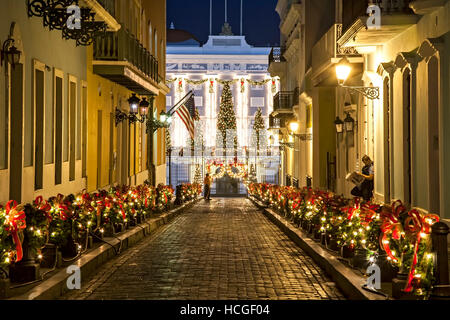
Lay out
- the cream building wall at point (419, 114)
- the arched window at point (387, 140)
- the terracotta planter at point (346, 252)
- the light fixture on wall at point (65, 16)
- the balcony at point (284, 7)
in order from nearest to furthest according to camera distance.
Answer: the terracotta planter at point (346, 252), the cream building wall at point (419, 114), the light fixture on wall at point (65, 16), the arched window at point (387, 140), the balcony at point (284, 7)

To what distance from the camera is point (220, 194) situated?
6606 cm

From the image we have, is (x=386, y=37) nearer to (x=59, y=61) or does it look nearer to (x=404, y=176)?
(x=404, y=176)

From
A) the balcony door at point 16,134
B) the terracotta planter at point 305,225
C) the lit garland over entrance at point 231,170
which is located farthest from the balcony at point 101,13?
the lit garland over entrance at point 231,170

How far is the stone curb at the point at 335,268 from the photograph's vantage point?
960 cm

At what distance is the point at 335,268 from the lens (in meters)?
11.5

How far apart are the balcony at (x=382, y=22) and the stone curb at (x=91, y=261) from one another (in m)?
6.36

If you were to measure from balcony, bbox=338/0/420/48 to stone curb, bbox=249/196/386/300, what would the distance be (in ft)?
14.8

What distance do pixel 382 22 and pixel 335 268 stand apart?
7.16 meters

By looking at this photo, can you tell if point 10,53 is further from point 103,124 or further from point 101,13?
point 103,124

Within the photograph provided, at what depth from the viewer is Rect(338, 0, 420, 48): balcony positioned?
16.8 metres

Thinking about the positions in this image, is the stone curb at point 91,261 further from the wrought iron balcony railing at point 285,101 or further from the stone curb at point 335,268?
the wrought iron balcony railing at point 285,101

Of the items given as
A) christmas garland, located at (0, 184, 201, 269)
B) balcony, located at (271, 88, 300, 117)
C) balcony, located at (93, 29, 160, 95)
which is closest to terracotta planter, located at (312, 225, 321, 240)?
christmas garland, located at (0, 184, 201, 269)

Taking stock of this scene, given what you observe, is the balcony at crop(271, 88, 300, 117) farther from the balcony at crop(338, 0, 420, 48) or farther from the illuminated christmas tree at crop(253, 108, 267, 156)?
the illuminated christmas tree at crop(253, 108, 267, 156)
